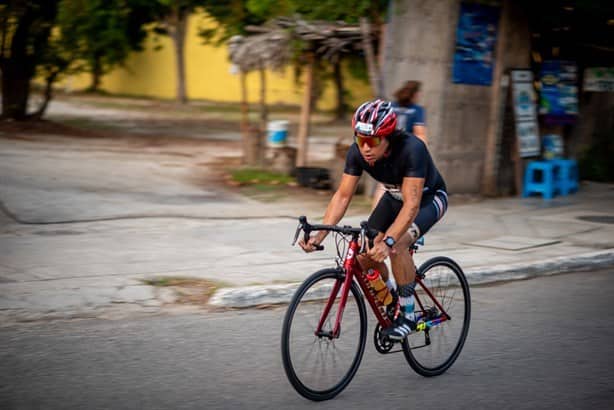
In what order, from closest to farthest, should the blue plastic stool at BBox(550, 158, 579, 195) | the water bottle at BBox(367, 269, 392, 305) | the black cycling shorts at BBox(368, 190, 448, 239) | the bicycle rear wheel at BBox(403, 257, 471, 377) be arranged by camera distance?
1. the water bottle at BBox(367, 269, 392, 305)
2. the black cycling shorts at BBox(368, 190, 448, 239)
3. the bicycle rear wheel at BBox(403, 257, 471, 377)
4. the blue plastic stool at BBox(550, 158, 579, 195)

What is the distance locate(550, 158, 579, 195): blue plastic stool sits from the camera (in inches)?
545

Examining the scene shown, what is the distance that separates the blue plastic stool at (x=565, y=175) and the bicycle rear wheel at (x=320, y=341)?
30.4 feet

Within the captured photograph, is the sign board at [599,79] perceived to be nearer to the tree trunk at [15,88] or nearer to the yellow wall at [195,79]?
the tree trunk at [15,88]

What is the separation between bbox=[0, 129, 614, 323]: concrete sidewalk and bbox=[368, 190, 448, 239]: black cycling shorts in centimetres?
217

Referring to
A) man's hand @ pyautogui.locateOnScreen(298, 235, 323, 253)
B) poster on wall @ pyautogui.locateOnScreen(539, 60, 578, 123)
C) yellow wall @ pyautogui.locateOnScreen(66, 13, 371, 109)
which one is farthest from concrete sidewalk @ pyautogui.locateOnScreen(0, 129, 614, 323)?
yellow wall @ pyautogui.locateOnScreen(66, 13, 371, 109)

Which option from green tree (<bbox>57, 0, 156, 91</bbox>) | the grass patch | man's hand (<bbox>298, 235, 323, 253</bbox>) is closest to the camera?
man's hand (<bbox>298, 235, 323, 253</bbox>)

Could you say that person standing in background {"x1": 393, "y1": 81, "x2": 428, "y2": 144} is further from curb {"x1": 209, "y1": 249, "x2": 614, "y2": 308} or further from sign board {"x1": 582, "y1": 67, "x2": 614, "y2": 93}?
sign board {"x1": 582, "y1": 67, "x2": 614, "y2": 93}

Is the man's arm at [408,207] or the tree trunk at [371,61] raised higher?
the tree trunk at [371,61]

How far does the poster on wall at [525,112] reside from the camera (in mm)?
13477

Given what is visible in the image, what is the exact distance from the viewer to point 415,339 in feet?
18.9

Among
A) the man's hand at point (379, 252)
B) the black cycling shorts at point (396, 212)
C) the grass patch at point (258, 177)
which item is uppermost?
the black cycling shorts at point (396, 212)

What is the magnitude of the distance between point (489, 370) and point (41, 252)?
5.09m

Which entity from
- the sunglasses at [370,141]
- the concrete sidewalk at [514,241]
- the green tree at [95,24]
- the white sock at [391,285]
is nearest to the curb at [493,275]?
the concrete sidewalk at [514,241]

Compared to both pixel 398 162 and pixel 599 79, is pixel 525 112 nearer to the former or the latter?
pixel 599 79
